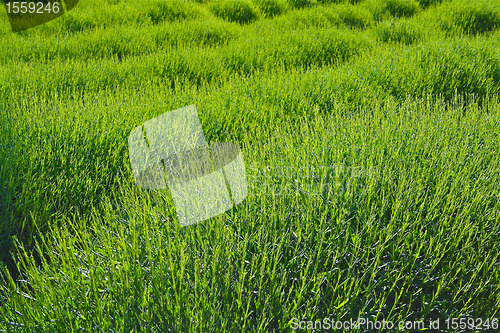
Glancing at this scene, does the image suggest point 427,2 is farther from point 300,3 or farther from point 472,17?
point 300,3

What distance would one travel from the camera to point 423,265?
1828 millimetres

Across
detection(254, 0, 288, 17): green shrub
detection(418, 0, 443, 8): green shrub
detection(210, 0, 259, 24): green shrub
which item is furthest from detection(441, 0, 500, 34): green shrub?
detection(210, 0, 259, 24): green shrub

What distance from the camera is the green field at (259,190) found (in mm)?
1561

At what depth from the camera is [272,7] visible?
862cm

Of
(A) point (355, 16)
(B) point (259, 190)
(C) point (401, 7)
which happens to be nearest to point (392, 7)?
(C) point (401, 7)

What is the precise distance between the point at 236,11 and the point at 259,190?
23.3 ft

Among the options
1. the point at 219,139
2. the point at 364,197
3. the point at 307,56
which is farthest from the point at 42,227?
the point at 307,56

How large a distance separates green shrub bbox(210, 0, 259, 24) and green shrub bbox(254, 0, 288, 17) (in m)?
0.26

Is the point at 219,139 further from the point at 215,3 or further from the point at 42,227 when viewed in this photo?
the point at 215,3

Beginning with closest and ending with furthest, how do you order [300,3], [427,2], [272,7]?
[272,7], [300,3], [427,2]

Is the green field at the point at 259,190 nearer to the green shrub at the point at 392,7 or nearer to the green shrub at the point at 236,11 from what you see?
the green shrub at the point at 236,11

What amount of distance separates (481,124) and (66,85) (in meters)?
4.48

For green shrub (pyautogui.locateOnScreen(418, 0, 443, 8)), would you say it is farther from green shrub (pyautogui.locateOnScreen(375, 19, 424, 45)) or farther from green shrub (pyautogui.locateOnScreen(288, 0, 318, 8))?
green shrub (pyautogui.locateOnScreen(288, 0, 318, 8))

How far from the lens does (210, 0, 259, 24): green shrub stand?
816 cm
